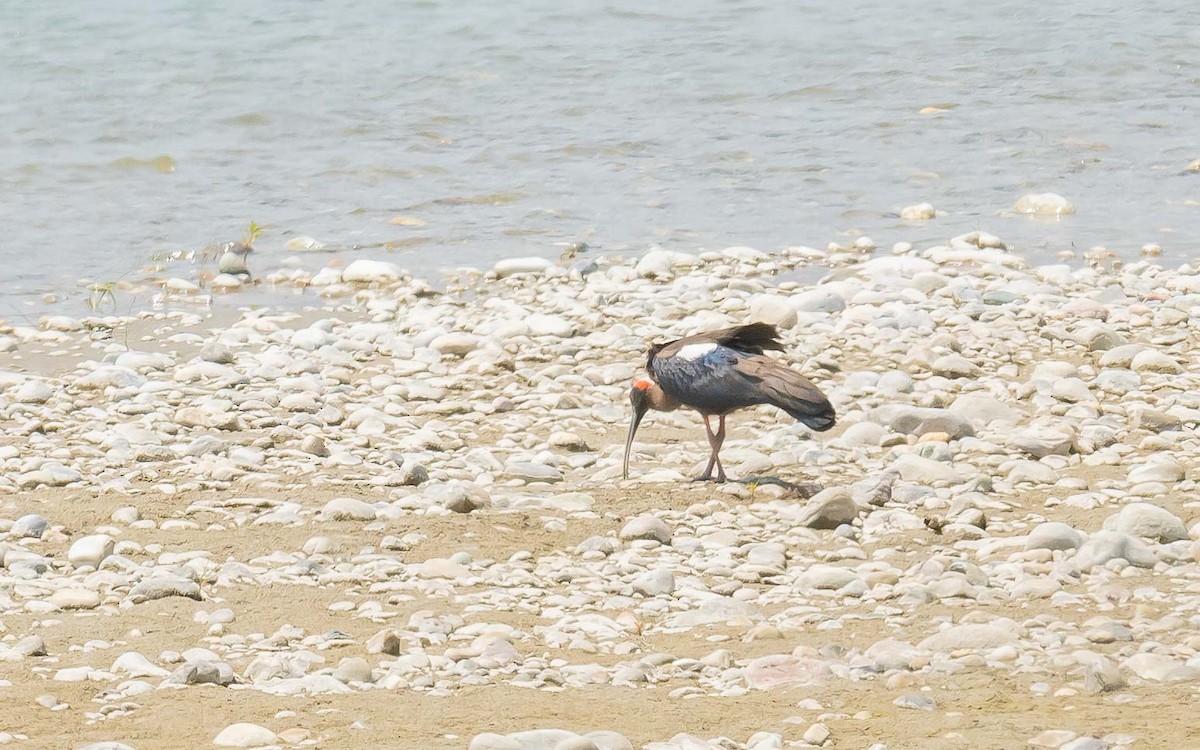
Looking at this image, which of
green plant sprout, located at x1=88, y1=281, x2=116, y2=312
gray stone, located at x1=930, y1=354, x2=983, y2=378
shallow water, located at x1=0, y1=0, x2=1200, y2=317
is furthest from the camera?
shallow water, located at x1=0, y1=0, x2=1200, y2=317

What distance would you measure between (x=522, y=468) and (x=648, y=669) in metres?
2.30

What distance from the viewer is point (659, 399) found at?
7285mm

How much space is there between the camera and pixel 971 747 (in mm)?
4188

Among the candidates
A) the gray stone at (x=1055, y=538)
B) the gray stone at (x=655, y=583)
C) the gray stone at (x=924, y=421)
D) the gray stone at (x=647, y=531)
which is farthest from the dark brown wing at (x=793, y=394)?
the gray stone at (x=655, y=583)

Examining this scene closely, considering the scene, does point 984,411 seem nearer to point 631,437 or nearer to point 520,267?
point 631,437

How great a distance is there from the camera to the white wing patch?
23.2ft

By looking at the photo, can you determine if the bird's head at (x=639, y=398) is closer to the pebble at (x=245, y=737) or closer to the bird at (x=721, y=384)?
the bird at (x=721, y=384)

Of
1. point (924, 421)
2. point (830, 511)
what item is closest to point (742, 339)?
point (924, 421)

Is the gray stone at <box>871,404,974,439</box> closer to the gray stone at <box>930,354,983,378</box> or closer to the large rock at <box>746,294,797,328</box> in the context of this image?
the gray stone at <box>930,354,983,378</box>

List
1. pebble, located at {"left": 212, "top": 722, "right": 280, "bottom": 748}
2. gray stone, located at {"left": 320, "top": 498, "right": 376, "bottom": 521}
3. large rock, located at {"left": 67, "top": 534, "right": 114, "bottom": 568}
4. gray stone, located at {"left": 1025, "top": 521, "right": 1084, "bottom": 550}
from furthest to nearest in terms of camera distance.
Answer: gray stone, located at {"left": 320, "top": 498, "right": 376, "bottom": 521}
large rock, located at {"left": 67, "top": 534, "right": 114, "bottom": 568}
gray stone, located at {"left": 1025, "top": 521, "right": 1084, "bottom": 550}
pebble, located at {"left": 212, "top": 722, "right": 280, "bottom": 748}

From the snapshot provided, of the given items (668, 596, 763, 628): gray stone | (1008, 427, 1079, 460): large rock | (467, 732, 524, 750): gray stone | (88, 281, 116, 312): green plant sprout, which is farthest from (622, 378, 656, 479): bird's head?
(88, 281, 116, 312): green plant sprout

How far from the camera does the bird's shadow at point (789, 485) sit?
264 inches

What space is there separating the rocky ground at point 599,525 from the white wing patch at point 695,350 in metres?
0.54

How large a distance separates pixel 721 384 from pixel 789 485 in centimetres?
52
